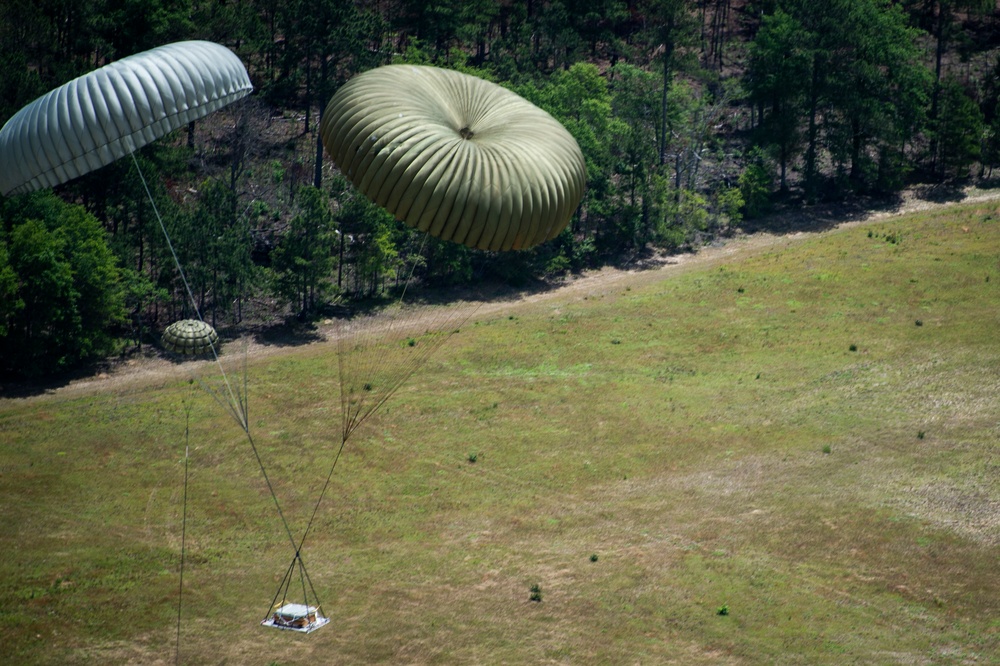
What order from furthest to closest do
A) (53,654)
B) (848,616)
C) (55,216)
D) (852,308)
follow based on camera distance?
1. (852,308)
2. (55,216)
3. (848,616)
4. (53,654)

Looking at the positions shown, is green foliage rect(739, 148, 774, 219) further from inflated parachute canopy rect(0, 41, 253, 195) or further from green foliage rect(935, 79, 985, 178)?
inflated parachute canopy rect(0, 41, 253, 195)

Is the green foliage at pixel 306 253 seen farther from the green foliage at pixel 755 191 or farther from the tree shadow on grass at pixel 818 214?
the green foliage at pixel 755 191

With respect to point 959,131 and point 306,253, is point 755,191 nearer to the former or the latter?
point 959,131

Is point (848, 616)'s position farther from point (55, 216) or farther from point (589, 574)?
point (55, 216)

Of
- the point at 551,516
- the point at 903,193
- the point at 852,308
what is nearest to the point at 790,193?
the point at 903,193

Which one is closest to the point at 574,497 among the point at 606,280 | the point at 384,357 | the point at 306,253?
the point at 384,357

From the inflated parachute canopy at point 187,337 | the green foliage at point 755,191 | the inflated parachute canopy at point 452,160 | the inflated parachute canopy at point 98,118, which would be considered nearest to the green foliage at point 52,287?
the inflated parachute canopy at point 187,337
